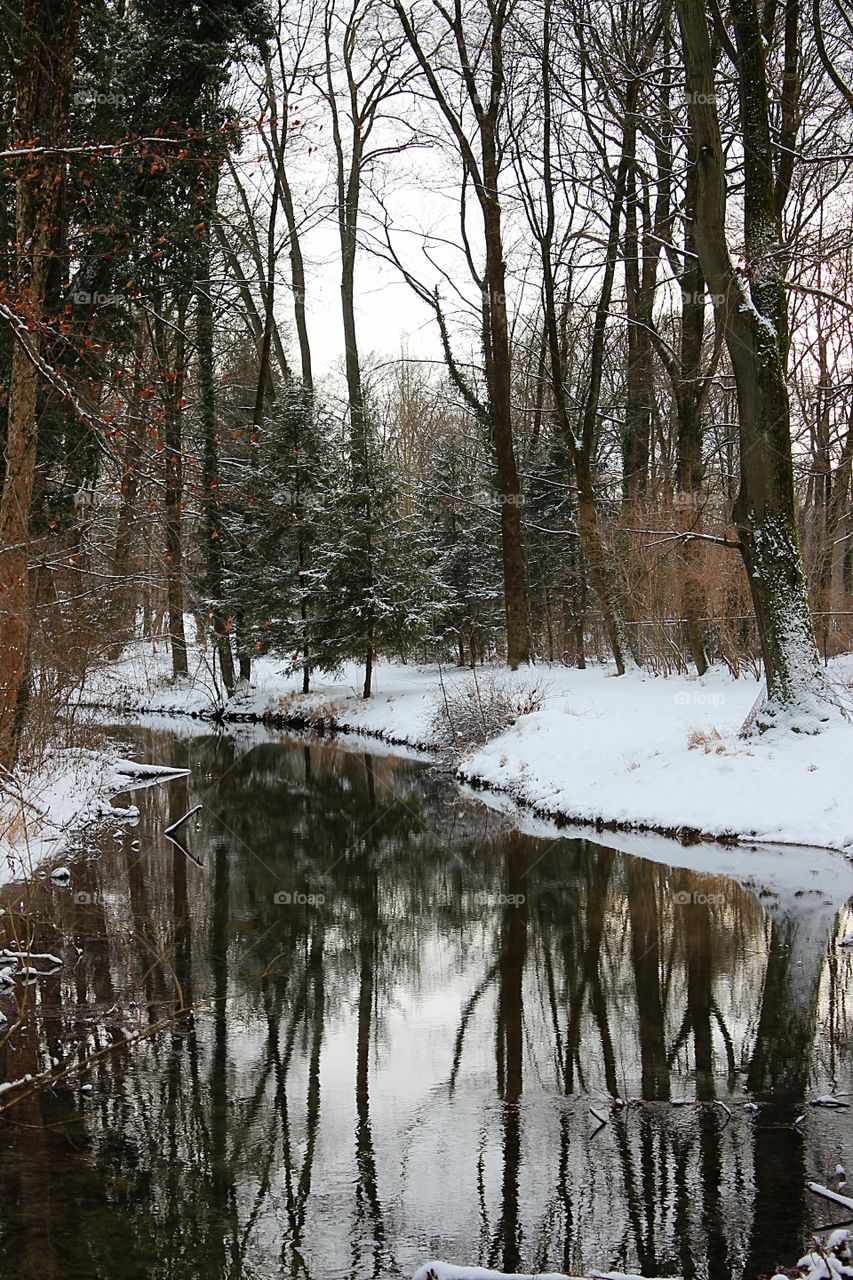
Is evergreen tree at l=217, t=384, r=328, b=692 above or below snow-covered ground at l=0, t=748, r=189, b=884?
above

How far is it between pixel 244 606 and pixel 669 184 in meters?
14.4

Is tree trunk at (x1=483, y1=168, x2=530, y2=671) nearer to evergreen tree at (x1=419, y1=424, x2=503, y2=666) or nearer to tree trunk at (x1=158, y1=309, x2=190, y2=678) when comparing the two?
evergreen tree at (x1=419, y1=424, x2=503, y2=666)

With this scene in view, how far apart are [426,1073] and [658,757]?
7779mm

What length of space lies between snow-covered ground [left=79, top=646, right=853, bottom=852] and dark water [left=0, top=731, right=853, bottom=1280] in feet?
4.08

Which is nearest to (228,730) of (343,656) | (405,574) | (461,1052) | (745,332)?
(343,656)

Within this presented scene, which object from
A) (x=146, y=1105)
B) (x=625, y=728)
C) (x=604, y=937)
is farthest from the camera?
(x=625, y=728)

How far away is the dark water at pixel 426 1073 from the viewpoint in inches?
177

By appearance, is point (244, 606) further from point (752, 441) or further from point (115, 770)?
point (752, 441)

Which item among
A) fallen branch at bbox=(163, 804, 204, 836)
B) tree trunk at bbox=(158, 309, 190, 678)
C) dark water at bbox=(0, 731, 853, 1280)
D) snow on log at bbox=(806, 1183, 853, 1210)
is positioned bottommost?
dark water at bbox=(0, 731, 853, 1280)

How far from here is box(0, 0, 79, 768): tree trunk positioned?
9867 millimetres

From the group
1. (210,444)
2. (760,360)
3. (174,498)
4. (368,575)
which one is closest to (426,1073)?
(174,498)

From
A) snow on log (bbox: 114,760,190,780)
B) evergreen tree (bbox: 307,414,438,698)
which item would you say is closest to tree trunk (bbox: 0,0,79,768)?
snow on log (bbox: 114,760,190,780)

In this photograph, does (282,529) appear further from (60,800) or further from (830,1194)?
(830,1194)

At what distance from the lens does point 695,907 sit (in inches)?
376
